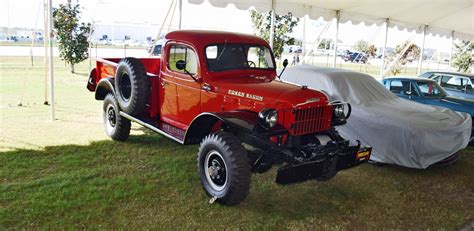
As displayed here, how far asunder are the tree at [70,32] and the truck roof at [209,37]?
11.4 m

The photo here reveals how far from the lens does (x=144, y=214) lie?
3.72 m

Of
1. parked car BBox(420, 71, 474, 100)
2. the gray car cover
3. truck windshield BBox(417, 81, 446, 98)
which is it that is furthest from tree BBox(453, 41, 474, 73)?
the gray car cover

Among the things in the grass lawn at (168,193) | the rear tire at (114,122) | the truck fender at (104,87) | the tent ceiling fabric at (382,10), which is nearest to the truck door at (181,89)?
the grass lawn at (168,193)

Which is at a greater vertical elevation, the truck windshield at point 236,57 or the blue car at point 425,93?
the truck windshield at point 236,57

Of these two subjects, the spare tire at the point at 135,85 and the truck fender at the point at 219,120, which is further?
the spare tire at the point at 135,85

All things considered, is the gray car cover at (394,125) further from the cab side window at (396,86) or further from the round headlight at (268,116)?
the round headlight at (268,116)

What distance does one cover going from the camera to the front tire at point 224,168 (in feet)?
12.2

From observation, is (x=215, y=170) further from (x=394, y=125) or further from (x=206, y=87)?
(x=394, y=125)

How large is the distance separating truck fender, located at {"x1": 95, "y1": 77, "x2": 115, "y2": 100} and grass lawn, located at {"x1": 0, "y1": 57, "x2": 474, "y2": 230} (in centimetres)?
69

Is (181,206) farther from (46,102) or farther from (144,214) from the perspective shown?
(46,102)

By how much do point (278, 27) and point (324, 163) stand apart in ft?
34.7

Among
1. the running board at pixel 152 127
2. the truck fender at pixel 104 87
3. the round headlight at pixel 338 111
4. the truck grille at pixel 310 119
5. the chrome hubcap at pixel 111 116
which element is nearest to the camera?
the truck grille at pixel 310 119

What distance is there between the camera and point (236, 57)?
4.92 m

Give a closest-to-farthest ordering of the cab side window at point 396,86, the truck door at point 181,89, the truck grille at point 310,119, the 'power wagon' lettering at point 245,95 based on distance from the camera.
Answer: the truck grille at point 310,119 < the 'power wagon' lettering at point 245,95 < the truck door at point 181,89 < the cab side window at point 396,86
